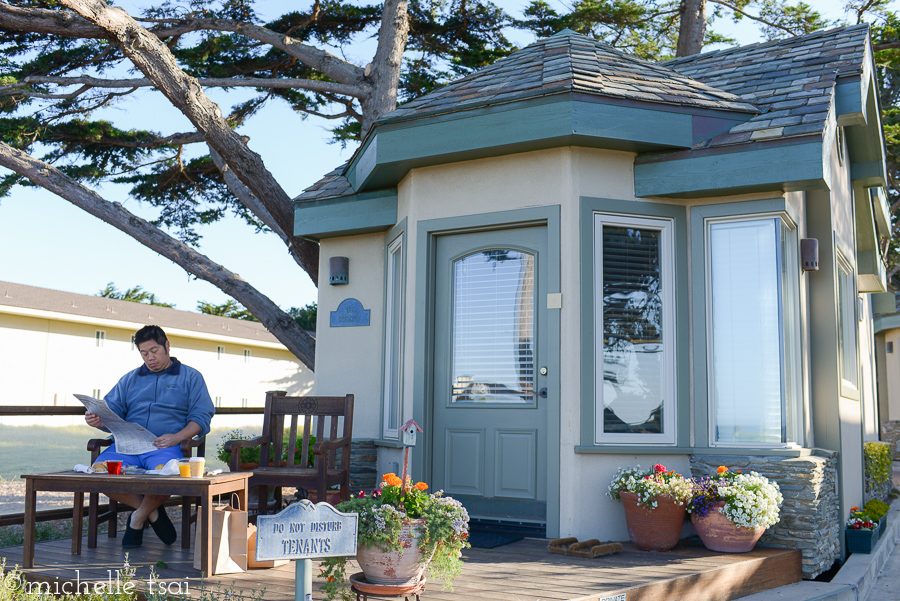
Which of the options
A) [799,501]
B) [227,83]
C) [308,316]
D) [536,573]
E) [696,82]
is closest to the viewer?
[536,573]

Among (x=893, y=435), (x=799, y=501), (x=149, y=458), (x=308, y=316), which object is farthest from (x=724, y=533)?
(x=308, y=316)

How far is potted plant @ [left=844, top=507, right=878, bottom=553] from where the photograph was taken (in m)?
5.76

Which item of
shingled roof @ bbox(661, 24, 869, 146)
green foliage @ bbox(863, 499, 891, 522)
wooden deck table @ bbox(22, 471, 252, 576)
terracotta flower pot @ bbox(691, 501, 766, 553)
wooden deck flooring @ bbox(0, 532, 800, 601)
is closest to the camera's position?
wooden deck flooring @ bbox(0, 532, 800, 601)

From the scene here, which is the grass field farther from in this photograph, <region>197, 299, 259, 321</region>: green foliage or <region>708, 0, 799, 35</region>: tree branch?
<region>197, 299, 259, 321</region>: green foliage

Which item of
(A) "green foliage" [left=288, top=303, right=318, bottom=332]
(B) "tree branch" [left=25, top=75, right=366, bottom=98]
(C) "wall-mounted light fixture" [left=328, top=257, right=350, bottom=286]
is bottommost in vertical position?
(C) "wall-mounted light fixture" [left=328, top=257, right=350, bottom=286]

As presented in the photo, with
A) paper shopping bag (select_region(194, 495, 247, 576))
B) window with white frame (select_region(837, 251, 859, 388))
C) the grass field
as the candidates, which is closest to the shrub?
window with white frame (select_region(837, 251, 859, 388))

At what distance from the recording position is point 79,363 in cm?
1814

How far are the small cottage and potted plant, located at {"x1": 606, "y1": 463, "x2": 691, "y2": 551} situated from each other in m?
0.30

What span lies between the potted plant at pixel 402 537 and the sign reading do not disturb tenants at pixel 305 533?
37cm

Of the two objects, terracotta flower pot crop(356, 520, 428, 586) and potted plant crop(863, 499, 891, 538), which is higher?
terracotta flower pot crop(356, 520, 428, 586)

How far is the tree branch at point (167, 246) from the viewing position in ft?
31.4

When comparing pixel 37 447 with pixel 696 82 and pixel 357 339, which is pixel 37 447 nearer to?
pixel 357 339

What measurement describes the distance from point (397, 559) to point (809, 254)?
3.86 meters

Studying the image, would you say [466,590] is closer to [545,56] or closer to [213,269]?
[545,56]
